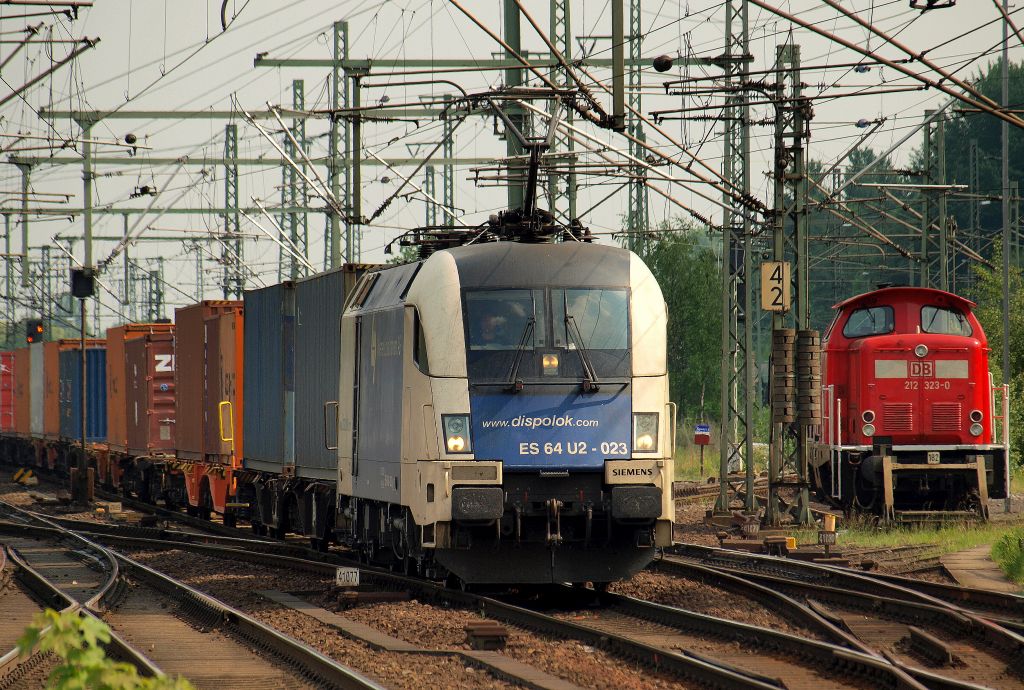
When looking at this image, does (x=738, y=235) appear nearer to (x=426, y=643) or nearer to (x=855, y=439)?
(x=855, y=439)

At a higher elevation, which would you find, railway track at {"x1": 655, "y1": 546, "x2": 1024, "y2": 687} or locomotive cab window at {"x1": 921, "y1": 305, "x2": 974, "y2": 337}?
locomotive cab window at {"x1": 921, "y1": 305, "x2": 974, "y2": 337}

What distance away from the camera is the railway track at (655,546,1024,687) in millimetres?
10312

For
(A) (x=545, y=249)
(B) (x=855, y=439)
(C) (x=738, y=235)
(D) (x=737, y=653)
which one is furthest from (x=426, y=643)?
(C) (x=738, y=235)

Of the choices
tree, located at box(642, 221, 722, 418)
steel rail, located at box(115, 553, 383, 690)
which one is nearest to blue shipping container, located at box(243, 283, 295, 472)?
steel rail, located at box(115, 553, 383, 690)

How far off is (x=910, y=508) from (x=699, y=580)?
1031 cm

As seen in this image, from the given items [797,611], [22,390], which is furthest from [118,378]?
[797,611]

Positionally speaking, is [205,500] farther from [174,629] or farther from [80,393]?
[174,629]

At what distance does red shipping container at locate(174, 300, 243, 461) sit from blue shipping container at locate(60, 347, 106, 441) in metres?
8.38

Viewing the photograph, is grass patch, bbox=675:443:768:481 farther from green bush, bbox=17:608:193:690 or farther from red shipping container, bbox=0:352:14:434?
green bush, bbox=17:608:193:690

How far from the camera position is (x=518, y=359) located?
1359cm

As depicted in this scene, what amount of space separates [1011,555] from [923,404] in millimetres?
6409

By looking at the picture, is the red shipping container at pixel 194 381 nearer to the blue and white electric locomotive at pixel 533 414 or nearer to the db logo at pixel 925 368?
the db logo at pixel 925 368

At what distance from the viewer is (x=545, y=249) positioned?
14.2 metres

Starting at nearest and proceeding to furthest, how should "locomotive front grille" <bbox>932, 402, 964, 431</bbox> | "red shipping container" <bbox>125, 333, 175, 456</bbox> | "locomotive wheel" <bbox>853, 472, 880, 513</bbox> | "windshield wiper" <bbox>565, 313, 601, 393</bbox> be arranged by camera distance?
"windshield wiper" <bbox>565, 313, 601, 393</bbox> < "locomotive front grille" <bbox>932, 402, 964, 431</bbox> < "locomotive wheel" <bbox>853, 472, 880, 513</bbox> < "red shipping container" <bbox>125, 333, 175, 456</bbox>
